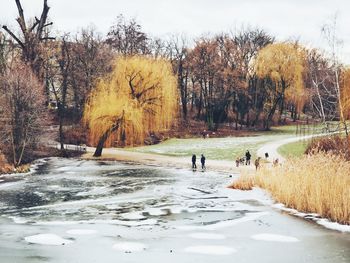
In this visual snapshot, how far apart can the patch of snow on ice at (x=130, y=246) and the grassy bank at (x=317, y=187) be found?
6.08 m

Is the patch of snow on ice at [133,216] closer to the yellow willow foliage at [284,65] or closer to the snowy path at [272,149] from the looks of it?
the snowy path at [272,149]

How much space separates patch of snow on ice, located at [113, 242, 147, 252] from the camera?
12219mm

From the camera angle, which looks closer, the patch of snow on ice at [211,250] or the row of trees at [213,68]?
the patch of snow on ice at [211,250]

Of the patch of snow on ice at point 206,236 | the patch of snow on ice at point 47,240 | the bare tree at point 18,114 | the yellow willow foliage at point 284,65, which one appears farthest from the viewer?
the yellow willow foliage at point 284,65

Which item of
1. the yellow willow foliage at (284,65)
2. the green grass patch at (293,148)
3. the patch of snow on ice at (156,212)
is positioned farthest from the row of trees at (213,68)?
the patch of snow on ice at (156,212)

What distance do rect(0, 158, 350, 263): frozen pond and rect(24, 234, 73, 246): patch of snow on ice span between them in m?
0.03

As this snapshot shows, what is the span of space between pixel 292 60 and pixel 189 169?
31.4 meters

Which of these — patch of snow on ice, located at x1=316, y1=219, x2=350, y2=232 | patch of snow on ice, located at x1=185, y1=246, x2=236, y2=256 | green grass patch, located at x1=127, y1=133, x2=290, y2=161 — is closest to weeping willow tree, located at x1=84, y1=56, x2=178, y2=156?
green grass patch, located at x1=127, y1=133, x2=290, y2=161

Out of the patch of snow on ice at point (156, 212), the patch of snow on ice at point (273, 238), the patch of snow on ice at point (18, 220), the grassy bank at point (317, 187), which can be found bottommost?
the patch of snow on ice at point (273, 238)

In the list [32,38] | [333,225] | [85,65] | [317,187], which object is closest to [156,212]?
[317,187]

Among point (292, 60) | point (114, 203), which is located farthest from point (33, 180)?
point (292, 60)

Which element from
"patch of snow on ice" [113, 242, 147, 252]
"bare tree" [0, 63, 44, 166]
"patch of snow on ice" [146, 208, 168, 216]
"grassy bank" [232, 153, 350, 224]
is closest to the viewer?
"patch of snow on ice" [113, 242, 147, 252]

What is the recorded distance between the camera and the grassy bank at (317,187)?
15.0 metres

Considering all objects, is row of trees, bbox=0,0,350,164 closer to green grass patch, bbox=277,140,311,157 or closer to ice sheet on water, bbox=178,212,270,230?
green grass patch, bbox=277,140,311,157
